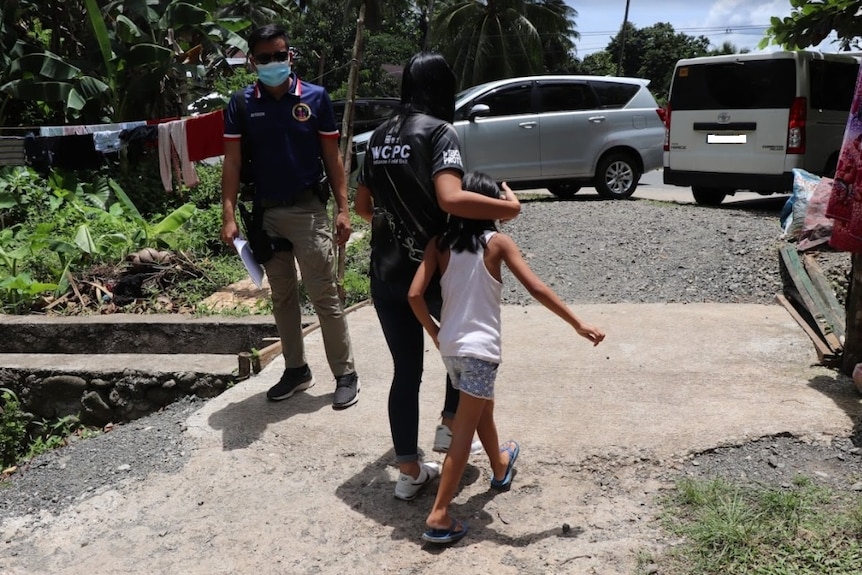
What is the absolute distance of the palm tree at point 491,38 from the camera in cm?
3212

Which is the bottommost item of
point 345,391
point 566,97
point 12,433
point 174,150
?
point 12,433

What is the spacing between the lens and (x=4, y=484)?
4.46 metres

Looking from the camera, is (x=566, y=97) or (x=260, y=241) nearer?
(x=260, y=241)

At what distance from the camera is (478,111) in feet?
36.7

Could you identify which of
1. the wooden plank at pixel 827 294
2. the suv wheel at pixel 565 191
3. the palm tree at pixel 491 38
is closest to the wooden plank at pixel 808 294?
the wooden plank at pixel 827 294

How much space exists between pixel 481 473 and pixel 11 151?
8907 mm

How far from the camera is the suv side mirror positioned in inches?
436

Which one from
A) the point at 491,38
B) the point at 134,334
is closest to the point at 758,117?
the point at 134,334

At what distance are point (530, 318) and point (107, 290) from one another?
3.81 metres

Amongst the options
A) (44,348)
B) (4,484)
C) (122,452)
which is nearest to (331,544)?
(122,452)

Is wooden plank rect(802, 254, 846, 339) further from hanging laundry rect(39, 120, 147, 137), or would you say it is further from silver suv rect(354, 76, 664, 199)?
hanging laundry rect(39, 120, 147, 137)

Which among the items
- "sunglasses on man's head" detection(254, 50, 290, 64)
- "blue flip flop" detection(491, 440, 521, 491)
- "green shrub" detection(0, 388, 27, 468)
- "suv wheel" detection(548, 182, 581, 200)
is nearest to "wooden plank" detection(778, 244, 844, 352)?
"blue flip flop" detection(491, 440, 521, 491)

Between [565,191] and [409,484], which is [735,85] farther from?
[409,484]

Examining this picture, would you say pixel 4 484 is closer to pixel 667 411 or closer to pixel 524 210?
pixel 667 411
